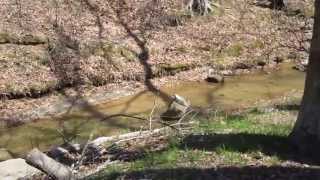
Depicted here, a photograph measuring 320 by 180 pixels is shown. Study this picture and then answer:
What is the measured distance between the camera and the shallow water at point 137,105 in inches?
531

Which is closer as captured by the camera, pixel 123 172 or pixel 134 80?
pixel 123 172

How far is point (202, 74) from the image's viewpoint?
734 inches

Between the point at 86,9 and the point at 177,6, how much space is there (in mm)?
3506

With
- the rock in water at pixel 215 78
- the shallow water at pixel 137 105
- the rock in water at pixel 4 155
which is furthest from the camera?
the rock in water at pixel 215 78

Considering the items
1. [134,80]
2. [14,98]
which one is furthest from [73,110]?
[134,80]

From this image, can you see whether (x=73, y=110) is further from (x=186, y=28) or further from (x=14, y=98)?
(x=186, y=28)

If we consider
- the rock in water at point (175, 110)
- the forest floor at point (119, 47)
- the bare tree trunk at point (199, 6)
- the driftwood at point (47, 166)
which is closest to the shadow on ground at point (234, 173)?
the driftwood at point (47, 166)

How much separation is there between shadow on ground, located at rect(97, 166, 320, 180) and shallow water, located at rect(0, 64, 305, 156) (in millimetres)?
4472

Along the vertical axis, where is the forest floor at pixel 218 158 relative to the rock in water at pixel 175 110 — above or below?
above

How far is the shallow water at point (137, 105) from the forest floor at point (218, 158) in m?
3.30

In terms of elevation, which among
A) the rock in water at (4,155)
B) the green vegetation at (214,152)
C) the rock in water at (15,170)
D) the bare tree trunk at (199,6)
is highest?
the bare tree trunk at (199,6)

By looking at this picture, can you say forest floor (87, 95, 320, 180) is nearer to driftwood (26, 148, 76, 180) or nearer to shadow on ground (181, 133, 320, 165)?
shadow on ground (181, 133, 320, 165)

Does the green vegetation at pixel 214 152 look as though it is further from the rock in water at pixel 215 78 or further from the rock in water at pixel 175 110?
the rock in water at pixel 215 78

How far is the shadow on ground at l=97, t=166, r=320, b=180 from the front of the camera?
707 cm
